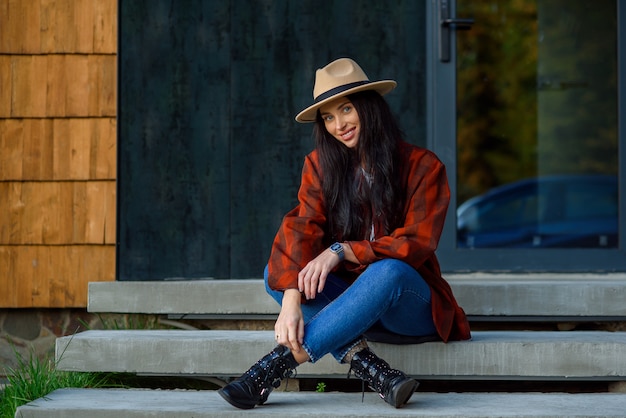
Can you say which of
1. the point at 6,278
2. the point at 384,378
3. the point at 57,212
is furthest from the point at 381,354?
the point at 6,278

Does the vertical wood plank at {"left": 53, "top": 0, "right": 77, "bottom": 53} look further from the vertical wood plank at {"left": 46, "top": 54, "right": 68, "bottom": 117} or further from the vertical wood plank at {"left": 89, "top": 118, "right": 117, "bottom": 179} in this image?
the vertical wood plank at {"left": 89, "top": 118, "right": 117, "bottom": 179}

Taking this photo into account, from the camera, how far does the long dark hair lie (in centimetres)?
283

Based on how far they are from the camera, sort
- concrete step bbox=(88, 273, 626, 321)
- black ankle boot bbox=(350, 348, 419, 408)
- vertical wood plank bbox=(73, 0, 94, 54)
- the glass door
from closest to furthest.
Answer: black ankle boot bbox=(350, 348, 419, 408), concrete step bbox=(88, 273, 626, 321), vertical wood plank bbox=(73, 0, 94, 54), the glass door

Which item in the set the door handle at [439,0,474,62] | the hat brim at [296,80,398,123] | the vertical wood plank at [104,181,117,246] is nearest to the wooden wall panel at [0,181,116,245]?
the vertical wood plank at [104,181,117,246]

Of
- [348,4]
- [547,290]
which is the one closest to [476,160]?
[348,4]

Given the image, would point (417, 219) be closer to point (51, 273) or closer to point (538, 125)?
point (51, 273)

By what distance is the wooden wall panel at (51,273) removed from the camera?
4.00 m

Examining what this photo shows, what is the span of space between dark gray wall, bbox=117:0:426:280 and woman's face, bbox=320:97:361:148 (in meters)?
1.18

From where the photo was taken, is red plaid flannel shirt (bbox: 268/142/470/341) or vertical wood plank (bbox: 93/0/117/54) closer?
red plaid flannel shirt (bbox: 268/142/470/341)

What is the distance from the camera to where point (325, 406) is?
267 centimetres

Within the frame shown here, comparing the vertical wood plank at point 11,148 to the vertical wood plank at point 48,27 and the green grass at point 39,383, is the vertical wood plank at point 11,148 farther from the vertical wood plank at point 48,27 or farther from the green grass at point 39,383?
the green grass at point 39,383

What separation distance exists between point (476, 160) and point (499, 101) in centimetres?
48

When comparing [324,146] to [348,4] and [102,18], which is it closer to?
[348,4]

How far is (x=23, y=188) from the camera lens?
13.2 feet
